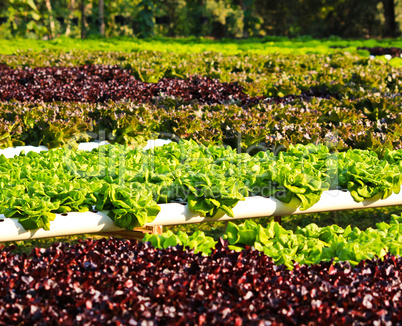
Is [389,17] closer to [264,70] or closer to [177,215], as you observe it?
[264,70]

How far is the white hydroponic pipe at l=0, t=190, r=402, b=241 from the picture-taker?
468 cm

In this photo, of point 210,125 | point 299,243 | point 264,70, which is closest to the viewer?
point 299,243

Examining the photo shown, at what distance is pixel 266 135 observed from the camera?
7.43 meters

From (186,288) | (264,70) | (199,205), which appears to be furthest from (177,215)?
(264,70)

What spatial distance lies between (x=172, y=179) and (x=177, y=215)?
0.57m

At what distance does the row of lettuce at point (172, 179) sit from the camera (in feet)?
15.9

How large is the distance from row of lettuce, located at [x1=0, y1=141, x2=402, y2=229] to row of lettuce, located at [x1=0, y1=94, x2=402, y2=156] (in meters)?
0.93

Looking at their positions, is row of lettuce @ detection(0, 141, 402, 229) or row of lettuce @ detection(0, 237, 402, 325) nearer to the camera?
row of lettuce @ detection(0, 237, 402, 325)

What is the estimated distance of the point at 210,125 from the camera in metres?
7.99

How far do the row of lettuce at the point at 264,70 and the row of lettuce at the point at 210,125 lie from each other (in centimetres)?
225

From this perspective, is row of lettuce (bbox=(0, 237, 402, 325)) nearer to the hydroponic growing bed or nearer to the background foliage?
the hydroponic growing bed

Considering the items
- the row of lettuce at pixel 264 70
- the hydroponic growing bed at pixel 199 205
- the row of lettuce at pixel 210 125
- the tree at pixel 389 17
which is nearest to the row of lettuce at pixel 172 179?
the hydroponic growing bed at pixel 199 205

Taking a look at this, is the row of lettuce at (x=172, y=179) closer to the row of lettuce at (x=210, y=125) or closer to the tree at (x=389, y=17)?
the row of lettuce at (x=210, y=125)

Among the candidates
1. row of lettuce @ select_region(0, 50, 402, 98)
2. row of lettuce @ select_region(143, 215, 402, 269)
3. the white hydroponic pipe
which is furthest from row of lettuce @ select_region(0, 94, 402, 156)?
row of lettuce @ select_region(143, 215, 402, 269)
